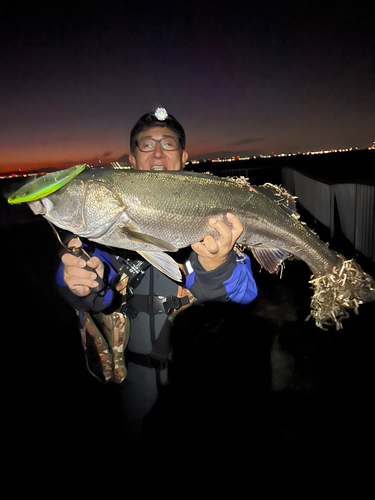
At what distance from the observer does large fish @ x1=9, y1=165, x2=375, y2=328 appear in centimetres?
242

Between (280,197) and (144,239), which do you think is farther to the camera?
(280,197)

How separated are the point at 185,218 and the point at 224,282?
0.81 m

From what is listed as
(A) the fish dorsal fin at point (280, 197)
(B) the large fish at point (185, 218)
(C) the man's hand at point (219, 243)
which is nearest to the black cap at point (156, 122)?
(B) the large fish at point (185, 218)

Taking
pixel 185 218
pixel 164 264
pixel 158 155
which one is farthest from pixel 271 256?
pixel 158 155

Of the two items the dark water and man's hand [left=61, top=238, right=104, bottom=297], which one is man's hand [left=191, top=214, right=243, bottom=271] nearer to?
man's hand [left=61, top=238, right=104, bottom=297]

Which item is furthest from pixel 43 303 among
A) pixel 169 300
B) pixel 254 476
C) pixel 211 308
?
pixel 254 476

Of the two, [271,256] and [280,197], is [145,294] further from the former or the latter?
[280,197]

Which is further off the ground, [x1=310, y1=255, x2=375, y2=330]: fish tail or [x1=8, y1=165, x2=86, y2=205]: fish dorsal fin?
[x1=8, y1=165, x2=86, y2=205]: fish dorsal fin

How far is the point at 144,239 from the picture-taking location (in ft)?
8.11

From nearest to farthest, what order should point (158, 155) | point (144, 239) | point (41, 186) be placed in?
1. point (41, 186)
2. point (144, 239)
3. point (158, 155)

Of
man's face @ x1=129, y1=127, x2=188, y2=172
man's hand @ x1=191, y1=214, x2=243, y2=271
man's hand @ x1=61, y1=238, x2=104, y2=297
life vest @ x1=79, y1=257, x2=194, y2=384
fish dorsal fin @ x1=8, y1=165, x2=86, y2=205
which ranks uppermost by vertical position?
man's face @ x1=129, y1=127, x2=188, y2=172

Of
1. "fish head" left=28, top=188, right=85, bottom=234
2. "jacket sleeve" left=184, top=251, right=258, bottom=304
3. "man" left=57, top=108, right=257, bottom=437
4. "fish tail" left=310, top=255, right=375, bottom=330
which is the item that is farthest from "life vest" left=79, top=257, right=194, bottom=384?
"fish tail" left=310, top=255, right=375, bottom=330

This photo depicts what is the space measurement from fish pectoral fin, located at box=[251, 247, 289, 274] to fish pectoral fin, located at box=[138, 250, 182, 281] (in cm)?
116

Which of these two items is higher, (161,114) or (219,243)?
(161,114)
